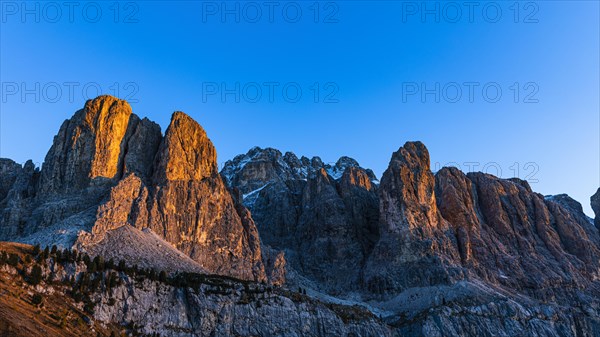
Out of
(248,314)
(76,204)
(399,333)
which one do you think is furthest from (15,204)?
(399,333)

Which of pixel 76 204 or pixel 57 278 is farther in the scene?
pixel 76 204

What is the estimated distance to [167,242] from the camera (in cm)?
18725

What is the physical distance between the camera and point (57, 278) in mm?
123438

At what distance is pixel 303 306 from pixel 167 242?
5057 cm

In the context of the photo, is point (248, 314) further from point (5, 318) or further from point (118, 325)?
point (5, 318)

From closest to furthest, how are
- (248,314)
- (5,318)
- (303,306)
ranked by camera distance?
(5,318) < (248,314) < (303,306)

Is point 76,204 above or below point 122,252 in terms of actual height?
above

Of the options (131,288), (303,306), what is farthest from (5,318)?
(303,306)

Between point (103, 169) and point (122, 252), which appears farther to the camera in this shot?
point (103, 169)

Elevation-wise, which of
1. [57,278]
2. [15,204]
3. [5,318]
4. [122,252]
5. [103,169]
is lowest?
[5,318]

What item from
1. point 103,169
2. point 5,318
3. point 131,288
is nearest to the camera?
point 5,318

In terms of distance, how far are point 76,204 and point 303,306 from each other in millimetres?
80102

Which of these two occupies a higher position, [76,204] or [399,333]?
[76,204]

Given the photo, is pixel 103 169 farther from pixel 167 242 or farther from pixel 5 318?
pixel 5 318
